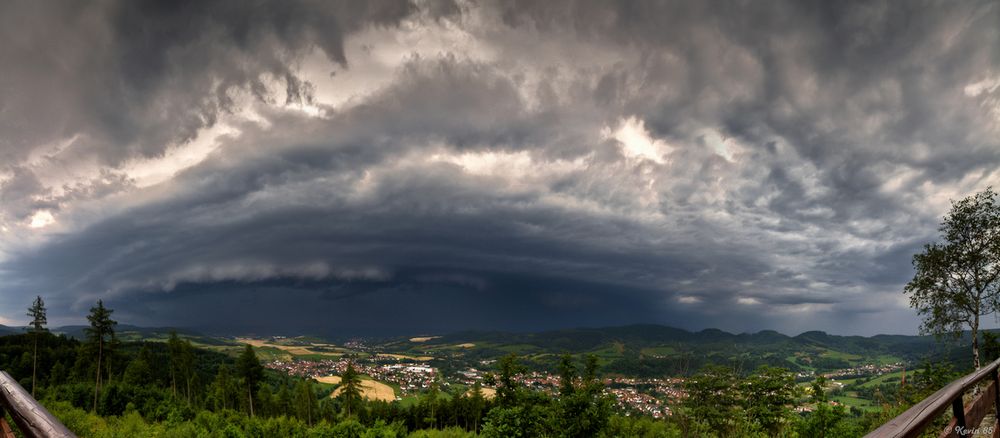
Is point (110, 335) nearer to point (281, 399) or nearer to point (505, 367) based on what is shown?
point (281, 399)

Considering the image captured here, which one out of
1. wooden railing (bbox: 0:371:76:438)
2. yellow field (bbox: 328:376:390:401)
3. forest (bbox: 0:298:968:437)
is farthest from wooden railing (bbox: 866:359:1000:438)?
yellow field (bbox: 328:376:390:401)

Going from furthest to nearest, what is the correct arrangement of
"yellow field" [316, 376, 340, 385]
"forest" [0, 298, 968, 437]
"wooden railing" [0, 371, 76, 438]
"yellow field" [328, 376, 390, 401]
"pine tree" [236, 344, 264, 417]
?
"yellow field" [316, 376, 340, 385]
"yellow field" [328, 376, 390, 401]
"pine tree" [236, 344, 264, 417]
"forest" [0, 298, 968, 437]
"wooden railing" [0, 371, 76, 438]

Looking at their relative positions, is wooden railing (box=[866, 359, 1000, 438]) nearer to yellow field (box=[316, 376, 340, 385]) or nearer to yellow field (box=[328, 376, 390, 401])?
yellow field (box=[328, 376, 390, 401])

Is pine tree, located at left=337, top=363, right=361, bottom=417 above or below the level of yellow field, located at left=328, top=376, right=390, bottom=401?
above

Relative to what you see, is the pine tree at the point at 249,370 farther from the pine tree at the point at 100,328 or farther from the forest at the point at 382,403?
the pine tree at the point at 100,328

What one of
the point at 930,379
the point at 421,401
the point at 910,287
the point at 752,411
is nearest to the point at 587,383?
the point at 752,411

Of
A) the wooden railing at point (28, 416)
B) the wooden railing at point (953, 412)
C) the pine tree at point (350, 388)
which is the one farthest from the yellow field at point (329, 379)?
the wooden railing at point (953, 412)
